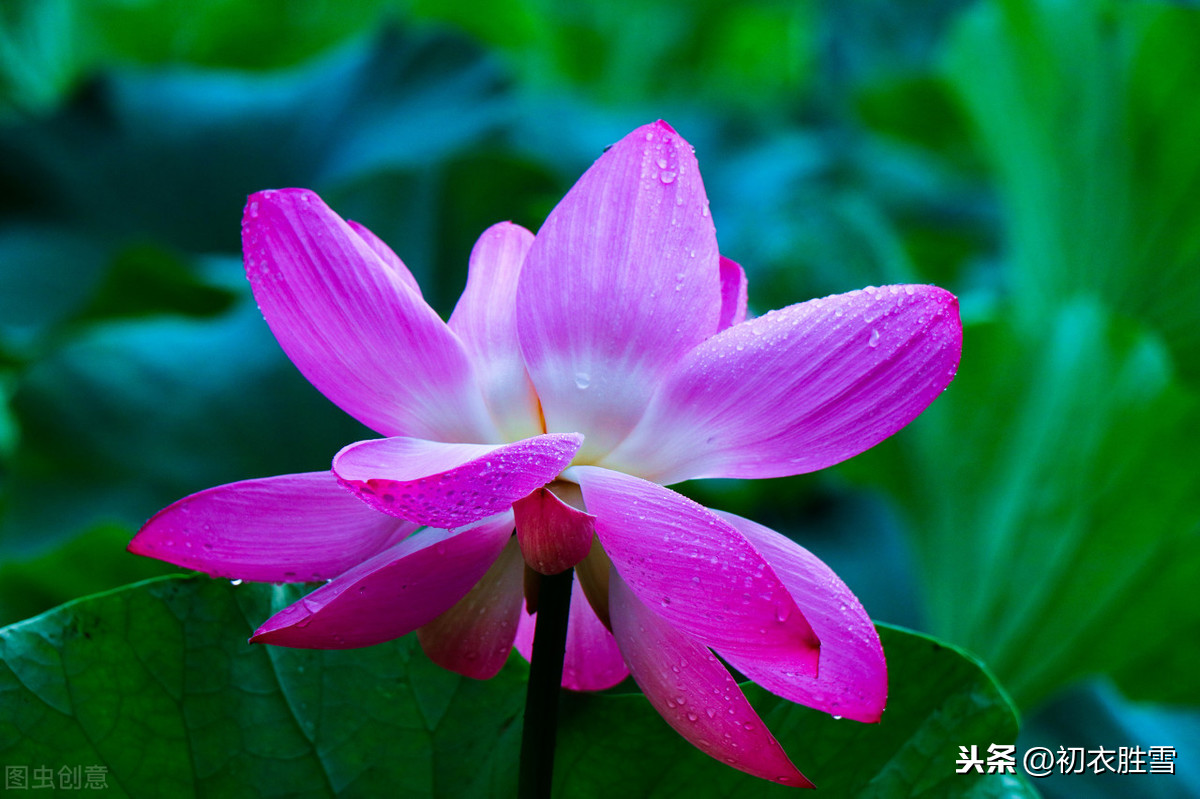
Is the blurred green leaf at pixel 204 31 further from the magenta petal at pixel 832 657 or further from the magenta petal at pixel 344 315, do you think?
the magenta petal at pixel 832 657

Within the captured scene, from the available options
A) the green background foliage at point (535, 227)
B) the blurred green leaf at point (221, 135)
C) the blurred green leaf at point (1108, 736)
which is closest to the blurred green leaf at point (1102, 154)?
the green background foliage at point (535, 227)

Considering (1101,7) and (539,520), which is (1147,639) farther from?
(539,520)

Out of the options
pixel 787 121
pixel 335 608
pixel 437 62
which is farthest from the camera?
pixel 787 121

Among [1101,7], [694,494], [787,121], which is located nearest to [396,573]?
[694,494]

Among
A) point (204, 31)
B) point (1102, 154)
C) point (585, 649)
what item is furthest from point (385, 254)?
point (204, 31)

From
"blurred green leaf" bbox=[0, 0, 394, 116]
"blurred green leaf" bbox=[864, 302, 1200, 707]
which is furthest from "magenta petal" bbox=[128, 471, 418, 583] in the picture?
"blurred green leaf" bbox=[0, 0, 394, 116]

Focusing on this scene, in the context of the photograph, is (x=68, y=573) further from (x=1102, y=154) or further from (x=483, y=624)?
(x=1102, y=154)
